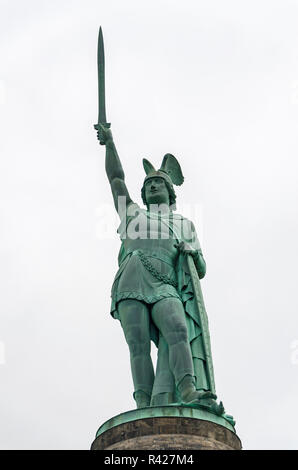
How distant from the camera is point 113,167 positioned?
640 inches

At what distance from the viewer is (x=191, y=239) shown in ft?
51.4

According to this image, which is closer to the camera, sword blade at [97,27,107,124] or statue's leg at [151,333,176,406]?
statue's leg at [151,333,176,406]

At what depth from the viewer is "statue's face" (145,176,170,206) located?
16.1 m

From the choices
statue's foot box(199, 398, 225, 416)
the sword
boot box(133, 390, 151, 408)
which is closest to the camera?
statue's foot box(199, 398, 225, 416)

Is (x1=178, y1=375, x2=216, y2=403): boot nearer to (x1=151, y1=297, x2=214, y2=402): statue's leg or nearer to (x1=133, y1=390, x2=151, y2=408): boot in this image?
(x1=151, y1=297, x2=214, y2=402): statue's leg

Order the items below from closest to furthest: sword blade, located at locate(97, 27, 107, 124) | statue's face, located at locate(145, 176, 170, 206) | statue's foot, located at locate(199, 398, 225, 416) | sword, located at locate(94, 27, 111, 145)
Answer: statue's foot, located at locate(199, 398, 225, 416)
statue's face, located at locate(145, 176, 170, 206)
sword, located at locate(94, 27, 111, 145)
sword blade, located at locate(97, 27, 107, 124)

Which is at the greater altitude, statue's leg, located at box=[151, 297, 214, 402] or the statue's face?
the statue's face

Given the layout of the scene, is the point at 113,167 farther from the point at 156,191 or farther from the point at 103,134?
the point at 156,191

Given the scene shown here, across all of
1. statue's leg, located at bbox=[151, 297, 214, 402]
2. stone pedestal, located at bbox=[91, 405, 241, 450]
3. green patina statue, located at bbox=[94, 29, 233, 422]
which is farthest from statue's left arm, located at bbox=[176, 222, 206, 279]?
stone pedestal, located at bbox=[91, 405, 241, 450]

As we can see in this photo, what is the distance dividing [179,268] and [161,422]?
3.19 metres

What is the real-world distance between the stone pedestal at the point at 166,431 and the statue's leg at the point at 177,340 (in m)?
0.65

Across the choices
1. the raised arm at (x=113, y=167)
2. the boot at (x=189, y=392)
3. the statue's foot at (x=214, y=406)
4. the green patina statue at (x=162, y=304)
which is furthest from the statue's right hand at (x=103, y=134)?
the statue's foot at (x=214, y=406)
